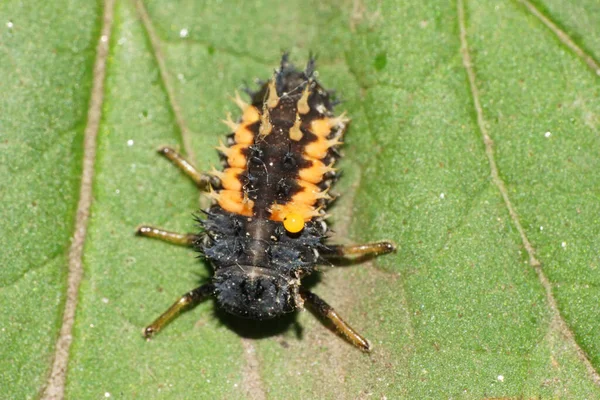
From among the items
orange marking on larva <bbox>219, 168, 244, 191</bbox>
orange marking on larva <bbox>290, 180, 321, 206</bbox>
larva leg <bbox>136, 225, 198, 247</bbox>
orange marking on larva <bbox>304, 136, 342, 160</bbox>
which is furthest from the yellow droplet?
larva leg <bbox>136, 225, 198, 247</bbox>

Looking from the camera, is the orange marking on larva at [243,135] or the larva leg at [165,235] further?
the larva leg at [165,235]

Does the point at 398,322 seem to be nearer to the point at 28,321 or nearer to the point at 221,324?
the point at 221,324

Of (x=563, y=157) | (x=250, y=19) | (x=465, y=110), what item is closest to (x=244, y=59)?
(x=250, y=19)

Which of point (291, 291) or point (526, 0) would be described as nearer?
point (291, 291)

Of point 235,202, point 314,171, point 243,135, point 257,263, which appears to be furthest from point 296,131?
point 257,263

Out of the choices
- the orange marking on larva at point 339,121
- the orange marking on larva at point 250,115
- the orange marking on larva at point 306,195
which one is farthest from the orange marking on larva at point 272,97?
the orange marking on larva at point 306,195

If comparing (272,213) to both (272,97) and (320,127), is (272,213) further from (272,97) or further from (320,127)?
(272,97)

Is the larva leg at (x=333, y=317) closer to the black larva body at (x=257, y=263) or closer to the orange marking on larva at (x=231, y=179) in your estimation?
the black larva body at (x=257, y=263)
